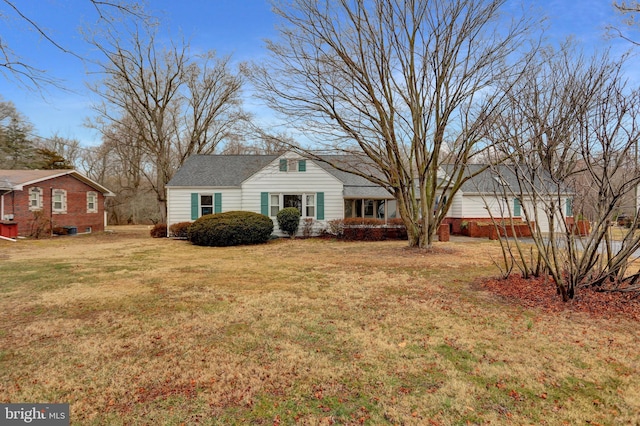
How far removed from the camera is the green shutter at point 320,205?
16.8m

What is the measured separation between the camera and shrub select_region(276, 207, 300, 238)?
16031 mm

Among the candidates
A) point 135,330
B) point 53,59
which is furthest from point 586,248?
point 53,59

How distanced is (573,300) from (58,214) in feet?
76.7

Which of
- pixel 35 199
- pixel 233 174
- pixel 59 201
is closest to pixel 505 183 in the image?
pixel 233 174

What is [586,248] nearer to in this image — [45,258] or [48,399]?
[48,399]

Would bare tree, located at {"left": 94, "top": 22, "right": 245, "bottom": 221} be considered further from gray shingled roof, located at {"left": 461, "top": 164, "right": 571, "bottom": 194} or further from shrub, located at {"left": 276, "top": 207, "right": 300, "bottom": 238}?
gray shingled roof, located at {"left": 461, "top": 164, "right": 571, "bottom": 194}

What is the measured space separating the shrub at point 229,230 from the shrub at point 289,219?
50.2 inches

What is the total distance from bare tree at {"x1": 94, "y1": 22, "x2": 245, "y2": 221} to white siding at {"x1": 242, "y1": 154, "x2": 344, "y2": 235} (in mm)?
5260

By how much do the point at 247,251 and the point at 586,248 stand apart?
→ 9886 mm

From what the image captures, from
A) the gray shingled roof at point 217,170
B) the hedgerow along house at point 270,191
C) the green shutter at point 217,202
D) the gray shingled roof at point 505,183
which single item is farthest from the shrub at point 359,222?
the green shutter at point 217,202

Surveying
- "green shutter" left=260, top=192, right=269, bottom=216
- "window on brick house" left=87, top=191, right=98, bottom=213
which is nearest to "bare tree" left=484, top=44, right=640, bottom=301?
"green shutter" left=260, top=192, right=269, bottom=216

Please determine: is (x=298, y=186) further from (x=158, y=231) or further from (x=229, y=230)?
(x=158, y=231)

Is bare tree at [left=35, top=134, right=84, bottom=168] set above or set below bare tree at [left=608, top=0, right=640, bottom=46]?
above

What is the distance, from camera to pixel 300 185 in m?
16.8
